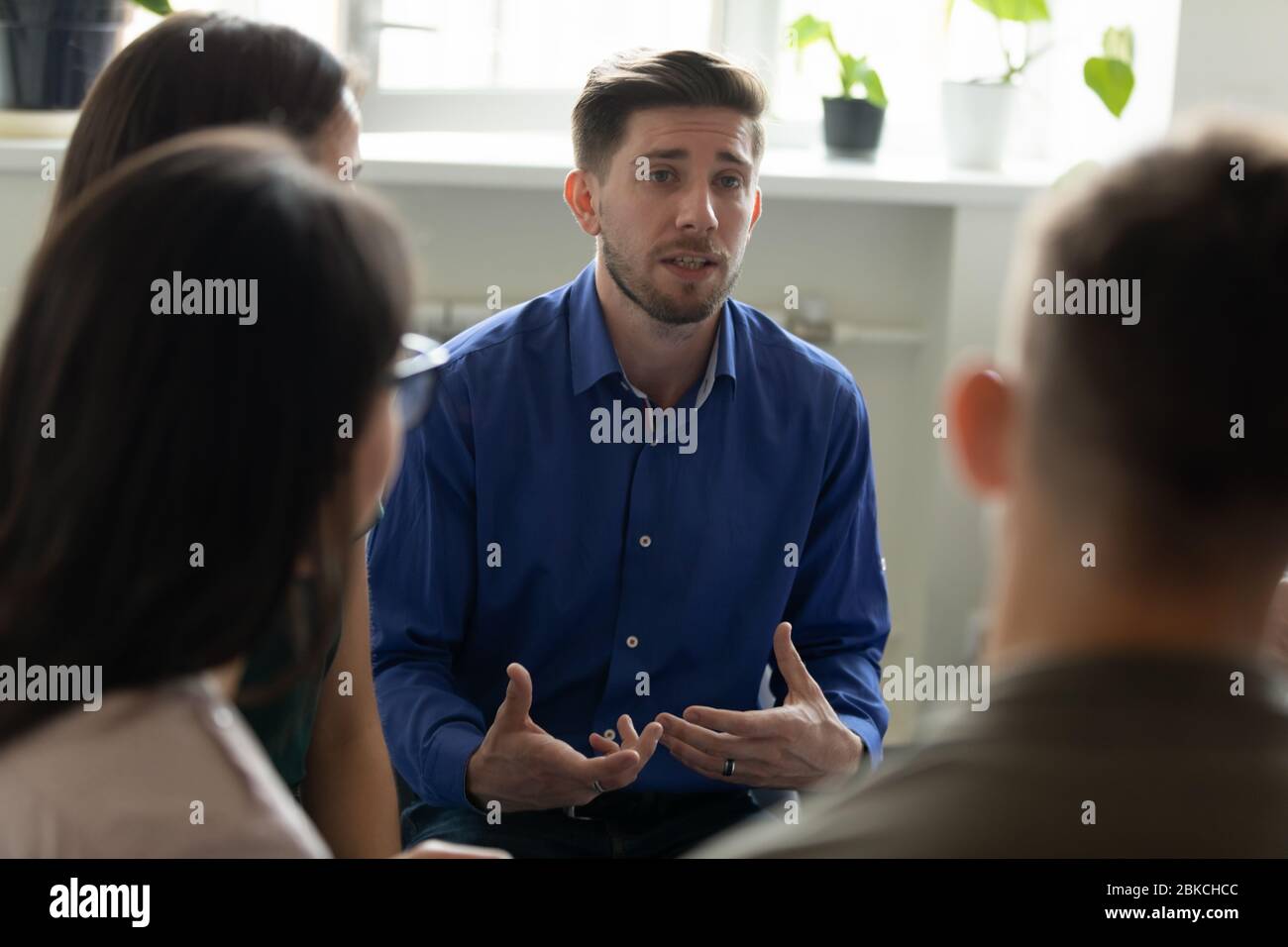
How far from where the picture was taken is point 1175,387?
2.23ft

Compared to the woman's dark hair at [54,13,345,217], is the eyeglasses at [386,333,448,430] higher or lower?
lower

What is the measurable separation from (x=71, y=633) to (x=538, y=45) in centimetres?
216

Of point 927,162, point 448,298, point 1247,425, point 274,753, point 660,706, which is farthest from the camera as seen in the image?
point 927,162

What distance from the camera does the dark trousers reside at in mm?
1571

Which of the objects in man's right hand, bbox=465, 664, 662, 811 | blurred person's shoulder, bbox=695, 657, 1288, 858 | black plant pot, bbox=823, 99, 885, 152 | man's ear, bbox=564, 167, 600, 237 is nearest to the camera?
blurred person's shoulder, bbox=695, 657, 1288, 858

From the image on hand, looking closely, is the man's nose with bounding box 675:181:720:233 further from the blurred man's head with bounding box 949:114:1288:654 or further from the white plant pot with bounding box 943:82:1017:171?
the blurred man's head with bounding box 949:114:1288:654

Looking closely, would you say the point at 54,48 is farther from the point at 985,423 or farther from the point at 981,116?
the point at 985,423

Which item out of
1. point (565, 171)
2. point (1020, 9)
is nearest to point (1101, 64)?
point (1020, 9)

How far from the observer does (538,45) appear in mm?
2730

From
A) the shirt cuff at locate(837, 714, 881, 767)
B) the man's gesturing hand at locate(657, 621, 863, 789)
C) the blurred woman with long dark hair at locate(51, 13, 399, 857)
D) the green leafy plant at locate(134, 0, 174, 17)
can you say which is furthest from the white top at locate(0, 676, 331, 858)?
the green leafy plant at locate(134, 0, 174, 17)

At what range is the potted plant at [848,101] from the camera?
2.58 m

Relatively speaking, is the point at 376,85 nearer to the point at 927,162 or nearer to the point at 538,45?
the point at 538,45

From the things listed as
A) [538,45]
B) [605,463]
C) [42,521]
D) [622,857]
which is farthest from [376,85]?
[42,521]

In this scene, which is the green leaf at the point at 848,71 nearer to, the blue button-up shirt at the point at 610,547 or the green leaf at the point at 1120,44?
the green leaf at the point at 1120,44
